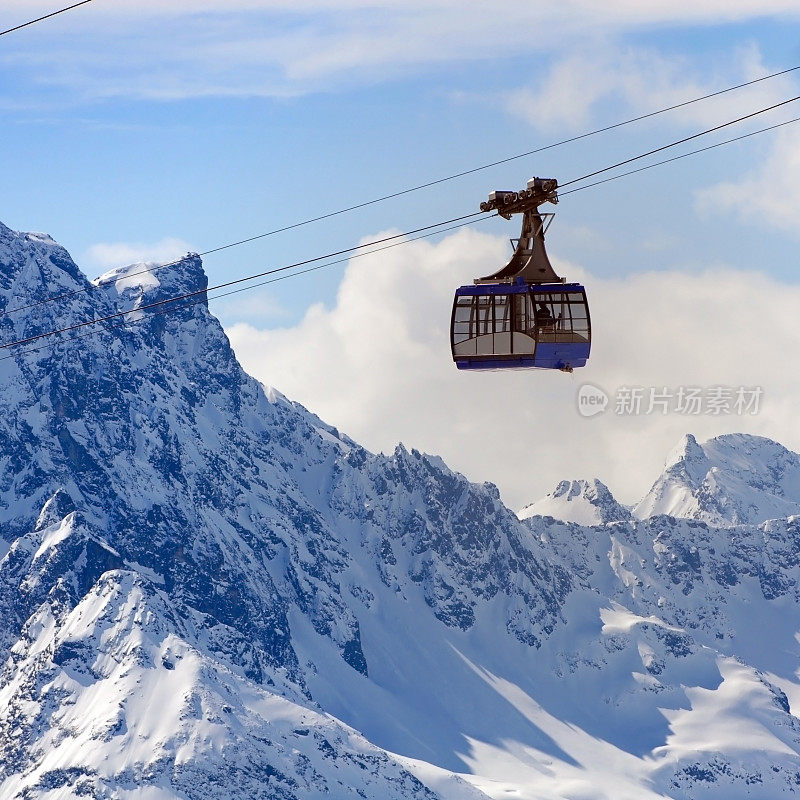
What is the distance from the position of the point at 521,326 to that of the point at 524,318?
0.26m

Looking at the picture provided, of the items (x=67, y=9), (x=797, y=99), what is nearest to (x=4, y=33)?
(x=67, y=9)

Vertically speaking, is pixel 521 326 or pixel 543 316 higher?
pixel 543 316

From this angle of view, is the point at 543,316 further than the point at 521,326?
No

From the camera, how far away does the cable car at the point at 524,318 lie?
58375 mm

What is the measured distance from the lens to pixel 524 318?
5884 centimetres

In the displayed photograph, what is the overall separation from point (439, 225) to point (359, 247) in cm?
294

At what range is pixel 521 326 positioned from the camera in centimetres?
5881

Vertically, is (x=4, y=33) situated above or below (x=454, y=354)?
below

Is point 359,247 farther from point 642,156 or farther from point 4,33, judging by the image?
point 4,33

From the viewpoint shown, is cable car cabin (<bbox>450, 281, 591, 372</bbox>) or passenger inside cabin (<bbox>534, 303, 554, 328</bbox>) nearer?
cable car cabin (<bbox>450, 281, 591, 372</bbox>)

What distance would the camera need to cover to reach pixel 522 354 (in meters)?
58.8

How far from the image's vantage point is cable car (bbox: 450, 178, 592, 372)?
58375 millimetres

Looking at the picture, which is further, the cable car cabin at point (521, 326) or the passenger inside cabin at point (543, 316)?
the passenger inside cabin at point (543, 316)

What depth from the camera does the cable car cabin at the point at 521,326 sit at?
58375 millimetres
